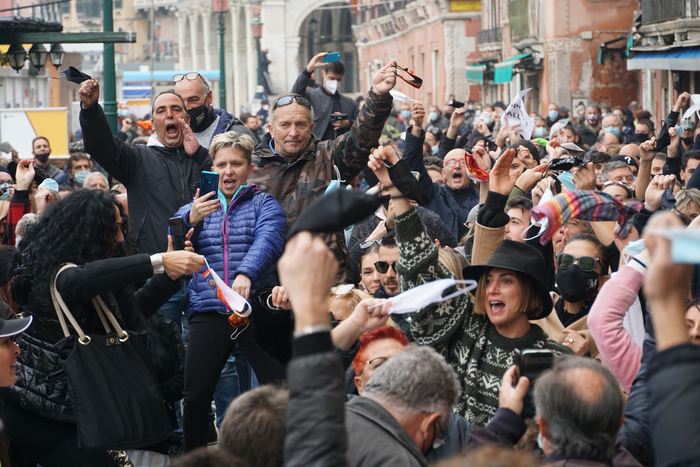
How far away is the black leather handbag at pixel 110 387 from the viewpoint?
14.2ft

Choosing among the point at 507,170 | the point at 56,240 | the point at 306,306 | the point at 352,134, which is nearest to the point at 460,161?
the point at 352,134

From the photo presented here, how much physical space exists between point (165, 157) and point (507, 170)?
2425 millimetres

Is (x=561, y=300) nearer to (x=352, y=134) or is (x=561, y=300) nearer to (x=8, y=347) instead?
(x=352, y=134)

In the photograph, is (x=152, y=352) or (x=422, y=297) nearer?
(x=422, y=297)

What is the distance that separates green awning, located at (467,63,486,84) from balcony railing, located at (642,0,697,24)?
17.1 m

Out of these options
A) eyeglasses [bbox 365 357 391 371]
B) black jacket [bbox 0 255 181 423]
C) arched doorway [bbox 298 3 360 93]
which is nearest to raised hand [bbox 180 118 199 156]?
black jacket [bbox 0 255 181 423]

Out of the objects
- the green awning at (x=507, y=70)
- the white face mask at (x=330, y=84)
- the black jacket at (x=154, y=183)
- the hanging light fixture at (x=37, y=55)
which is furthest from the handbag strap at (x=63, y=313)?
the green awning at (x=507, y=70)

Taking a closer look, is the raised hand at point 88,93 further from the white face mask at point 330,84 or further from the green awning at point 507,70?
the green awning at point 507,70

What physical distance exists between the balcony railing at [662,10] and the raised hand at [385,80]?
17.2 m

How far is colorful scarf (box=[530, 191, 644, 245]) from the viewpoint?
11.8ft

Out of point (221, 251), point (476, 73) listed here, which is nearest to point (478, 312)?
point (221, 251)

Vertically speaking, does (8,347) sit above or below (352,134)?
below

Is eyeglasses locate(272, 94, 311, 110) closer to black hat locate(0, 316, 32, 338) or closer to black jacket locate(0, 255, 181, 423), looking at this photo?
black jacket locate(0, 255, 181, 423)

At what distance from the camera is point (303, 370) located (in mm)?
2547
